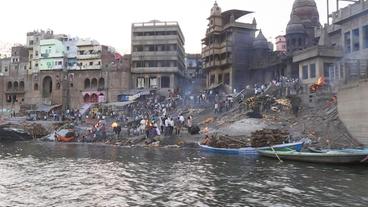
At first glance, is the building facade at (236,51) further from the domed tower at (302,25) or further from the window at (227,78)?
the domed tower at (302,25)

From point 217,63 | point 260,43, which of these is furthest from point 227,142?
point 217,63

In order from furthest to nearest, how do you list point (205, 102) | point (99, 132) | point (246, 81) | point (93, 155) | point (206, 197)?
point (246, 81)
point (205, 102)
point (99, 132)
point (93, 155)
point (206, 197)

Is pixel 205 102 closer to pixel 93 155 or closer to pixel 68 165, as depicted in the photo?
pixel 93 155

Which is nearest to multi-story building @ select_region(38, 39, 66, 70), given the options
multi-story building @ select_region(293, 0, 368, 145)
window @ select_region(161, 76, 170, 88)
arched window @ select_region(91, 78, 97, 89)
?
arched window @ select_region(91, 78, 97, 89)

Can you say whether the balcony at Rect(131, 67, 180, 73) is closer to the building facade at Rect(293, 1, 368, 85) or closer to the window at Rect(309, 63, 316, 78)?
the building facade at Rect(293, 1, 368, 85)

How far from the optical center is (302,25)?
65.2 meters

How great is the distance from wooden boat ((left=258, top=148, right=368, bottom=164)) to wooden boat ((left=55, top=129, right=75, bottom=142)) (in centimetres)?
2893

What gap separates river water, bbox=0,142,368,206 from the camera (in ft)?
55.1

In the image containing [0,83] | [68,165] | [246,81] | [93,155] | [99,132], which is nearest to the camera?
[68,165]

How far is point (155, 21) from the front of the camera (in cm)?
8600

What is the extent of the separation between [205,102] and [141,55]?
102ft

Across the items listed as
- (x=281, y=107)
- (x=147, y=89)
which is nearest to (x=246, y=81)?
(x=147, y=89)

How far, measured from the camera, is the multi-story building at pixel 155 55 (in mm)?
83812

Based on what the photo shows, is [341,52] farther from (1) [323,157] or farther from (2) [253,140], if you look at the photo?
(1) [323,157]
